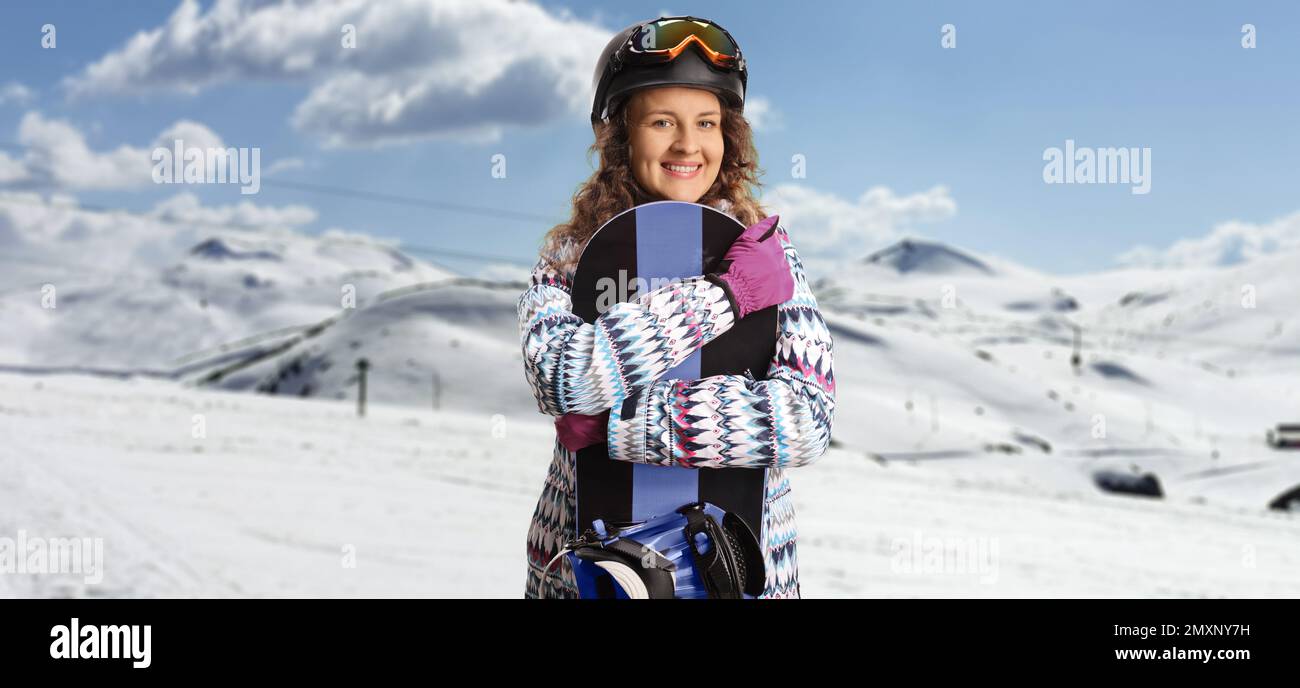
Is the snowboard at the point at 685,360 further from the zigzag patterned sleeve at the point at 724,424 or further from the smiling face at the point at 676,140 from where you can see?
the smiling face at the point at 676,140

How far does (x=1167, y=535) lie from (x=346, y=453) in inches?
615

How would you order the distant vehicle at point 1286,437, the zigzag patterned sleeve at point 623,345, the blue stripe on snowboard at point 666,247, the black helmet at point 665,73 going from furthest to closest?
the distant vehicle at point 1286,437
the black helmet at point 665,73
the blue stripe on snowboard at point 666,247
the zigzag patterned sleeve at point 623,345

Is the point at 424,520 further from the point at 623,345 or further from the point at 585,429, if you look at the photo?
the point at 623,345

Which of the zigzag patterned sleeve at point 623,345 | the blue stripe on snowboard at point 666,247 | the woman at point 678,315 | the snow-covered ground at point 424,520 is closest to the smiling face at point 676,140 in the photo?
the woman at point 678,315

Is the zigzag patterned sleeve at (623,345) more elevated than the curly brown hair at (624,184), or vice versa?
the curly brown hair at (624,184)

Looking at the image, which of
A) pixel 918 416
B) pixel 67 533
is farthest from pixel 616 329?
pixel 918 416

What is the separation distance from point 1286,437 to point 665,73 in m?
69.2

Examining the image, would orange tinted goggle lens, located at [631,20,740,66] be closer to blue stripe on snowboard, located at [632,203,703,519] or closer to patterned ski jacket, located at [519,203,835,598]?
blue stripe on snowboard, located at [632,203,703,519]

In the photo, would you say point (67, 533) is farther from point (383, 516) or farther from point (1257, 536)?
point (1257, 536)

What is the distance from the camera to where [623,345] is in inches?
65.0

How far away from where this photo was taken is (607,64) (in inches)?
80.2

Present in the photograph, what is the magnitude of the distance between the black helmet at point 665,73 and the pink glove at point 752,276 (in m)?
0.41

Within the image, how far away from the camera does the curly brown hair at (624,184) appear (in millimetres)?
2025

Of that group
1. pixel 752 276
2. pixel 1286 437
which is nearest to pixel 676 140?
pixel 752 276
